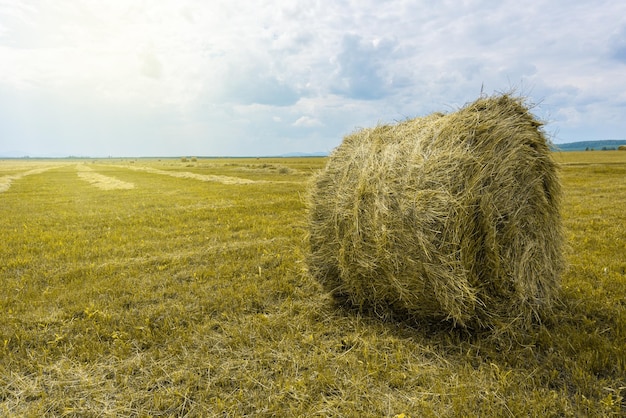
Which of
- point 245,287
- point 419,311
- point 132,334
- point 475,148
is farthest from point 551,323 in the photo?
point 132,334

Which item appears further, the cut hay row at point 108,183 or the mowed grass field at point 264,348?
the cut hay row at point 108,183

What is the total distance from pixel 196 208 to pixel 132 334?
9.95m

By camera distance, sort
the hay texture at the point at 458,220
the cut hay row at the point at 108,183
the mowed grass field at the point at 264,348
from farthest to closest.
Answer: the cut hay row at the point at 108,183 < the hay texture at the point at 458,220 < the mowed grass field at the point at 264,348

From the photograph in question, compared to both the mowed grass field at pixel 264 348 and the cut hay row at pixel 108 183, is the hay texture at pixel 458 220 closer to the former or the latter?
the mowed grass field at pixel 264 348

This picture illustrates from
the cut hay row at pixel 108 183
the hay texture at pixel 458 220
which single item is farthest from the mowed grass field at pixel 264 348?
the cut hay row at pixel 108 183

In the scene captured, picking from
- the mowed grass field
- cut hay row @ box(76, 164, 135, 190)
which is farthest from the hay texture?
cut hay row @ box(76, 164, 135, 190)

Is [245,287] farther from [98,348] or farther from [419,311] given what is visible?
[419,311]

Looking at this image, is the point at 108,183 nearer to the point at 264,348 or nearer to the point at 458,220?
the point at 264,348

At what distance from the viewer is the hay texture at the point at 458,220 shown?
394cm

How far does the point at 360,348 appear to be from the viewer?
13.6 ft

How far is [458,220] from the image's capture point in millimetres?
3844

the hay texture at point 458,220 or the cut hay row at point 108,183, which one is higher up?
the hay texture at point 458,220

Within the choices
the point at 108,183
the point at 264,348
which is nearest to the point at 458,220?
the point at 264,348

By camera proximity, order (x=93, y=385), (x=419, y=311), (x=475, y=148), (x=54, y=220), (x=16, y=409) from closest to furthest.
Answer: (x=16, y=409)
(x=93, y=385)
(x=475, y=148)
(x=419, y=311)
(x=54, y=220)
